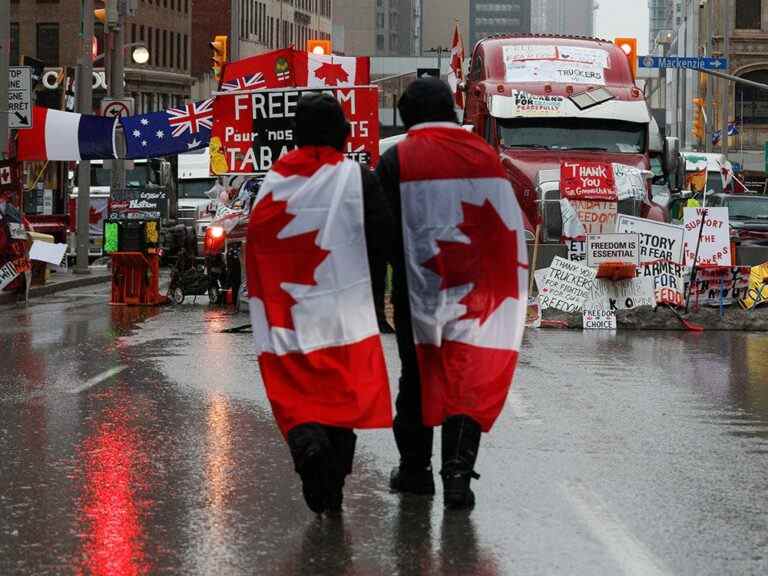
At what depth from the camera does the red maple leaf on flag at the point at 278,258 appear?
7.88 metres

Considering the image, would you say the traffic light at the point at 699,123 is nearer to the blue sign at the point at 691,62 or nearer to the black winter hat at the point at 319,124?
the blue sign at the point at 691,62

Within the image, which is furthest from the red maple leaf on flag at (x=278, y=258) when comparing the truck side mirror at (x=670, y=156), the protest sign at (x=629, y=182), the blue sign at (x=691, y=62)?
the blue sign at (x=691, y=62)

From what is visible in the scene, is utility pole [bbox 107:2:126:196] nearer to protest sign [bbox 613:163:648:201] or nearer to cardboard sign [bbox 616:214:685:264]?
protest sign [bbox 613:163:648:201]

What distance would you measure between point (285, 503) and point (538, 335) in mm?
11675

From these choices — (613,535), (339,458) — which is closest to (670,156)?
(339,458)

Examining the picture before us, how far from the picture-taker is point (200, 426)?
11180mm

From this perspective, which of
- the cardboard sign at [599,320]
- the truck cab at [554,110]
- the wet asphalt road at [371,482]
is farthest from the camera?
the truck cab at [554,110]

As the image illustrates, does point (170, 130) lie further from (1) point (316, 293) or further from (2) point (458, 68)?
(1) point (316, 293)

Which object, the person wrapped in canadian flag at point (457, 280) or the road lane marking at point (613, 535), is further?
the person wrapped in canadian flag at point (457, 280)

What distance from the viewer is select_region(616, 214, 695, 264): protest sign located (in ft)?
71.7

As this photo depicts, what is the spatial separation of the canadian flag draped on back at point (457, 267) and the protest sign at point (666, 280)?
13.5 m

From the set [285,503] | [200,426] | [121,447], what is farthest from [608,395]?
[285,503]

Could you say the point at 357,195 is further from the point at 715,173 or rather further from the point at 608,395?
the point at 715,173

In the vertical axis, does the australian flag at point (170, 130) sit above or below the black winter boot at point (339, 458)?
above
